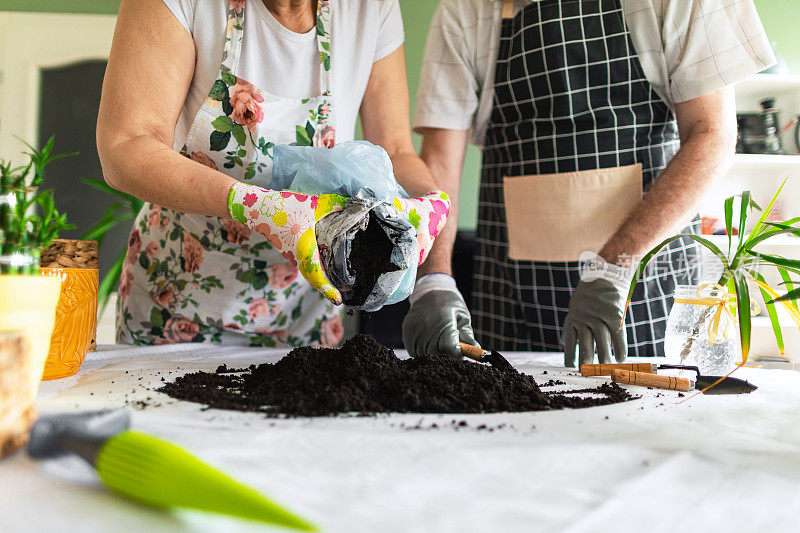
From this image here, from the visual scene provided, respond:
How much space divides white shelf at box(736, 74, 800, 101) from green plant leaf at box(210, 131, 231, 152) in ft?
9.54

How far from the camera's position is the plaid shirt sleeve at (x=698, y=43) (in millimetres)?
1381

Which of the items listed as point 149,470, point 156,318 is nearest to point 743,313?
point 149,470

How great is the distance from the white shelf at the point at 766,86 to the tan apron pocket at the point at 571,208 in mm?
2068

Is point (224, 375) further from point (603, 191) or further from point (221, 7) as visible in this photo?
point (603, 191)

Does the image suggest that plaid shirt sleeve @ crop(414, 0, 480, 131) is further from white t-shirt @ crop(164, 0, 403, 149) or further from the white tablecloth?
the white tablecloth

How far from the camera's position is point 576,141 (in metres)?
1.55

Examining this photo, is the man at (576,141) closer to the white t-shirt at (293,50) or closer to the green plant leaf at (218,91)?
the white t-shirt at (293,50)

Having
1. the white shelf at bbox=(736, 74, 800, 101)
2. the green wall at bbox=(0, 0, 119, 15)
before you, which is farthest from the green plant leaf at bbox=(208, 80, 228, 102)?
the green wall at bbox=(0, 0, 119, 15)

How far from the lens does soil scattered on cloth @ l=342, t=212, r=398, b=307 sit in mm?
946

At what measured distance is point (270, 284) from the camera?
131cm

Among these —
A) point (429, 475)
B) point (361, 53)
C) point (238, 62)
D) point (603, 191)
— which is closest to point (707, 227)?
point (603, 191)

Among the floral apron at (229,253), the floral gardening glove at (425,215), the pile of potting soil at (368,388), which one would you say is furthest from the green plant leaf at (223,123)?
the pile of potting soil at (368,388)

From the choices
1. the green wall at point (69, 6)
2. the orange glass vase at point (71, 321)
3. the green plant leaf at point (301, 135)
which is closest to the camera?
the orange glass vase at point (71, 321)

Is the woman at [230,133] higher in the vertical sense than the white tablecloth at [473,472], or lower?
higher
